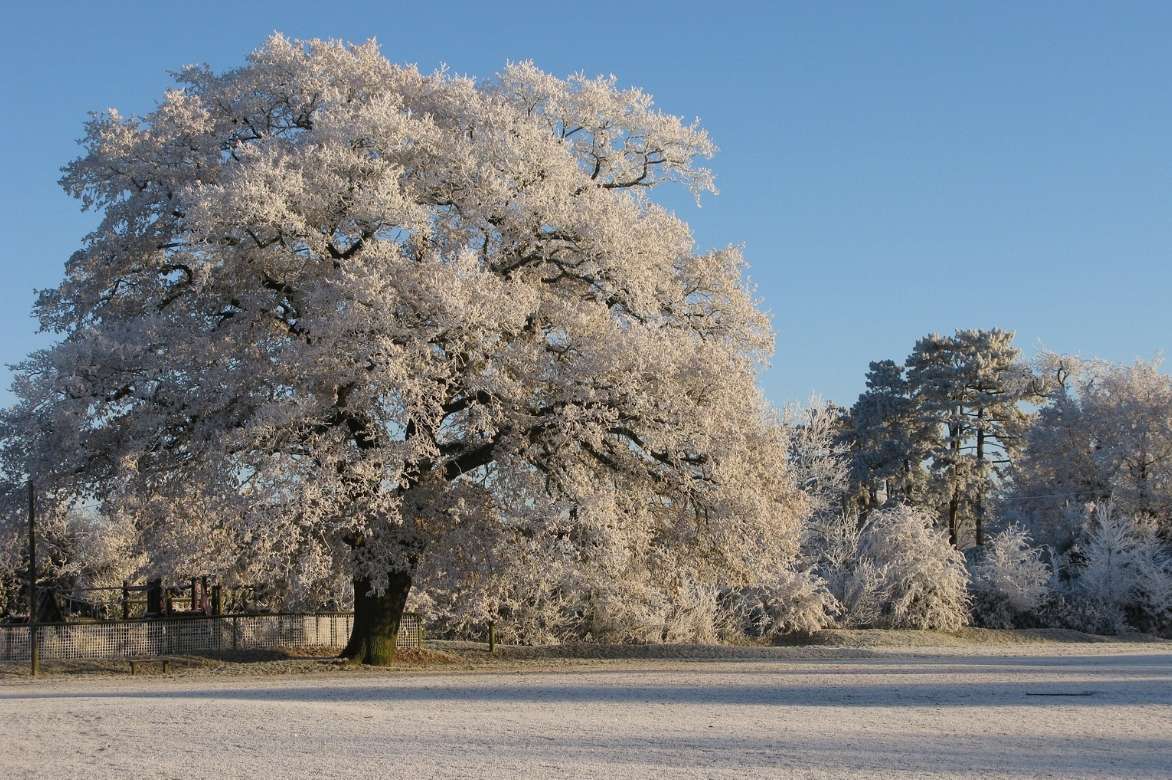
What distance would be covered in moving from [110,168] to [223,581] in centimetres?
744

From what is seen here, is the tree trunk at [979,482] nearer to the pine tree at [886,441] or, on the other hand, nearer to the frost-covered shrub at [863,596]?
the pine tree at [886,441]

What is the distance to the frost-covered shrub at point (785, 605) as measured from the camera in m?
30.5

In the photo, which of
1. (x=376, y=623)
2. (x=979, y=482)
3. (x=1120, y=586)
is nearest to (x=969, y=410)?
(x=979, y=482)

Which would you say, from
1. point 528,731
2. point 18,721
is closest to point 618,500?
point 528,731

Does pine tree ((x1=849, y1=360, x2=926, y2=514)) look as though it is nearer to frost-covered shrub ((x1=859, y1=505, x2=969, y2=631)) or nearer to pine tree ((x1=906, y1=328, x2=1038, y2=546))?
pine tree ((x1=906, y1=328, x2=1038, y2=546))

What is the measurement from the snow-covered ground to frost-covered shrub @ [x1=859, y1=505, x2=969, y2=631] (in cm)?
1198

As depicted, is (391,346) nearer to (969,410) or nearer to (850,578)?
(850,578)

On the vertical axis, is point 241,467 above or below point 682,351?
below

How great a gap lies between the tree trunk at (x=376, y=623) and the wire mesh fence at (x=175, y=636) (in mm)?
3518

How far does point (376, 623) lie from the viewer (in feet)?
74.2

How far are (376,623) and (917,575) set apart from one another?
16321 mm

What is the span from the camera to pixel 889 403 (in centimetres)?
5666

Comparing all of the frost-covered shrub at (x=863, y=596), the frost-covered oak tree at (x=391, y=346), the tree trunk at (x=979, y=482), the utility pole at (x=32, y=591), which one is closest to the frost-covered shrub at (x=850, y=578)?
the frost-covered shrub at (x=863, y=596)

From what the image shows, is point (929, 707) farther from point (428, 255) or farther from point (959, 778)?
point (428, 255)
